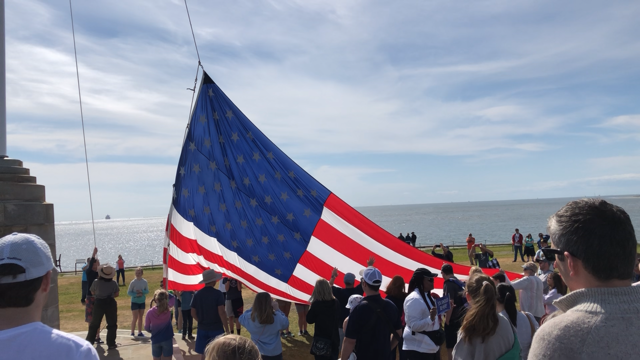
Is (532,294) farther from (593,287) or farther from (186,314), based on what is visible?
(186,314)

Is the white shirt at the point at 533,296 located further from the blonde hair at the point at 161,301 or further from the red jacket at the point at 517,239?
the red jacket at the point at 517,239

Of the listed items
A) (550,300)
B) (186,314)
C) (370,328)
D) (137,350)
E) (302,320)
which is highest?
(370,328)

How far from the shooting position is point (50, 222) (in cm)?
721

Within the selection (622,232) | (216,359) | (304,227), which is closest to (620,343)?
(622,232)

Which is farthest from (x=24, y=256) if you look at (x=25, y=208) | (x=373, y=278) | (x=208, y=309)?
(x=25, y=208)

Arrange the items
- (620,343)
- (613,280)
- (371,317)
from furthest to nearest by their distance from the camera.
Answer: (371,317), (613,280), (620,343)

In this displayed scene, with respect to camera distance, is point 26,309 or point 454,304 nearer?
point 26,309

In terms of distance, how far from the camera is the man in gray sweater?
4.84 ft

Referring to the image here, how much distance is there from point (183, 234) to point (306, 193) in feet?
6.67

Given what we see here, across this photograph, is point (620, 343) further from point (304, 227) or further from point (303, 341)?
Result: point (303, 341)

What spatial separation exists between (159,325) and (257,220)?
→ 7.30 feet

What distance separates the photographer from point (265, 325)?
17.3 ft

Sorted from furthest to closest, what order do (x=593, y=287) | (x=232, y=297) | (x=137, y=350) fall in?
1. (x=232, y=297)
2. (x=137, y=350)
3. (x=593, y=287)

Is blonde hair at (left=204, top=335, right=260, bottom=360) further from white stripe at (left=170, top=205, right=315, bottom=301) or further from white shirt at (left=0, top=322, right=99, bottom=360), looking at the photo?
white stripe at (left=170, top=205, right=315, bottom=301)
